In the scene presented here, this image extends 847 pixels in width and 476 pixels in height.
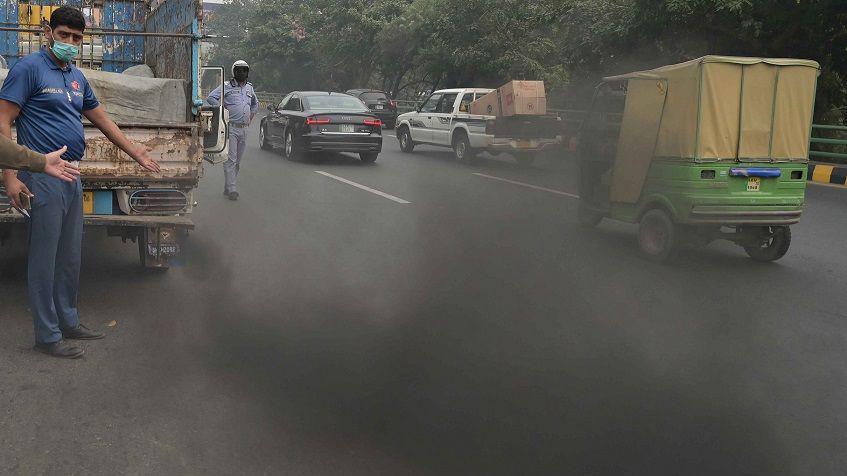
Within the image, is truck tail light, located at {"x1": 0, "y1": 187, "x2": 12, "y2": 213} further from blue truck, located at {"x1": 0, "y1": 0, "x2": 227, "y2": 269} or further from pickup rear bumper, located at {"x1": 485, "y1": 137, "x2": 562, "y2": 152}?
pickup rear bumper, located at {"x1": 485, "y1": 137, "x2": 562, "y2": 152}

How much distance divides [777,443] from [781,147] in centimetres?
490

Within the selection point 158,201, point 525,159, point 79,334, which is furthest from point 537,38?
point 79,334

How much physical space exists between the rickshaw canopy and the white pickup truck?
9.14 metres

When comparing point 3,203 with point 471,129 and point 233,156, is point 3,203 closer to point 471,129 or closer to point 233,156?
point 233,156

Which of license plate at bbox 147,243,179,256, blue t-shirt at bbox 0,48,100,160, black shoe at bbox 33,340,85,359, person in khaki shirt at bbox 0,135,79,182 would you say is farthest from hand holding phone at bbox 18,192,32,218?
license plate at bbox 147,243,179,256

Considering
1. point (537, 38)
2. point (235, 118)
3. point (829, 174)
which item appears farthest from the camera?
point (537, 38)

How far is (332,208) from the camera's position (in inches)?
445

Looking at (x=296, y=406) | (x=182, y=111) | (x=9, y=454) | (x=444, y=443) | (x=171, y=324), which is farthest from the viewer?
(x=182, y=111)

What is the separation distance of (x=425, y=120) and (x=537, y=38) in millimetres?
9925

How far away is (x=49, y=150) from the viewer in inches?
194

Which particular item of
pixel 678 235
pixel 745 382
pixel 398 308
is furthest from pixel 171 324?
pixel 678 235

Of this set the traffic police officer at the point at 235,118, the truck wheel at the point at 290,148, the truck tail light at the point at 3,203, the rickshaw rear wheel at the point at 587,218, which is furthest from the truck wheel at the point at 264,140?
the truck tail light at the point at 3,203

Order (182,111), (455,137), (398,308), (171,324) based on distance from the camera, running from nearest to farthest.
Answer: (171,324)
(398,308)
(182,111)
(455,137)

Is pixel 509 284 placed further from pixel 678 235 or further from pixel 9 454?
pixel 9 454
